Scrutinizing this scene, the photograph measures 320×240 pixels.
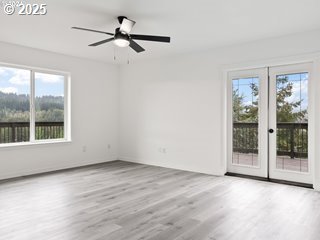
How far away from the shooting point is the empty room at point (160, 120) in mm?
2865

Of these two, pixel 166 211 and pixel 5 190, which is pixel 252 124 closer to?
pixel 166 211

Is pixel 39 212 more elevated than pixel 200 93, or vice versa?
pixel 200 93

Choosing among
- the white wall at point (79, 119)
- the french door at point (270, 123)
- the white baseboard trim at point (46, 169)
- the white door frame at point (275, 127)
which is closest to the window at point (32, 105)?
the white wall at point (79, 119)

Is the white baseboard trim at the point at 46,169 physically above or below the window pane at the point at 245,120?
below

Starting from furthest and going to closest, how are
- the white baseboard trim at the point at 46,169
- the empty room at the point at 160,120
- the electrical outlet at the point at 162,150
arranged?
the electrical outlet at the point at 162,150, the white baseboard trim at the point at 46,169, the empty room at the point at 160,120

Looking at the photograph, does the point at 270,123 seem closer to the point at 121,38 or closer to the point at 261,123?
the point at 261,123

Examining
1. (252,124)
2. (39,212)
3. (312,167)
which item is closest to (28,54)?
(39,212)

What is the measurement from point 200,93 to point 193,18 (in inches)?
76.0

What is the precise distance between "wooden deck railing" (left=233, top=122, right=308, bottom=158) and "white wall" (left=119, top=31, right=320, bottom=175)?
1.08ft

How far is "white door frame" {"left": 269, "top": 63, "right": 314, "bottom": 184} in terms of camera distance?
402 cm

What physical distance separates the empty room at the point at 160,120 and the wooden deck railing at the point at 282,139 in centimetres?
2

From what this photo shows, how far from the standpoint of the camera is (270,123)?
14.5 ft

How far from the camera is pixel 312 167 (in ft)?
13.2

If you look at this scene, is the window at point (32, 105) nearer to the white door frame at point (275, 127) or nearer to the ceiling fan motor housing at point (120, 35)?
the ceiling fan motor housing at point (120, 35)
